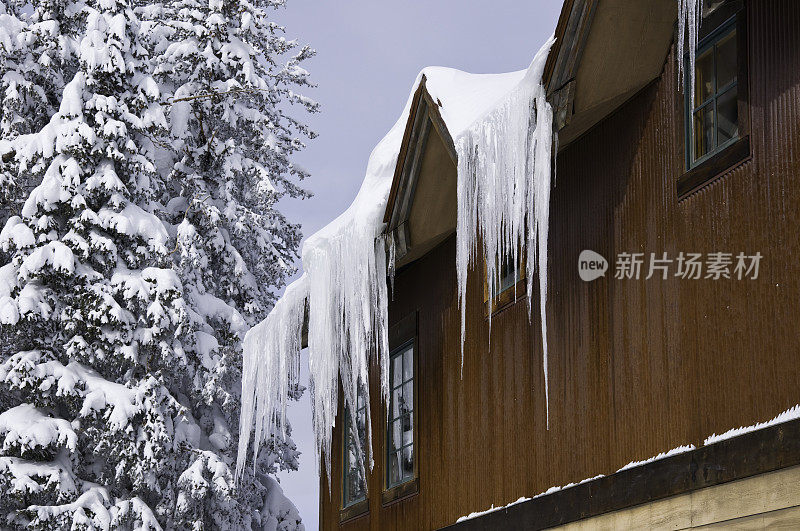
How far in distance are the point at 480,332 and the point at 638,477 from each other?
3051mm

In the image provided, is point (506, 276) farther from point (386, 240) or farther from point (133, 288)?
point (133, 288)

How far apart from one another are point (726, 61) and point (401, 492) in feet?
19.3

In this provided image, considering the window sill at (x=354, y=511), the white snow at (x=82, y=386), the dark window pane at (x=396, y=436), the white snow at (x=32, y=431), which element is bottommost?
the window sill at (x=354, y=511)

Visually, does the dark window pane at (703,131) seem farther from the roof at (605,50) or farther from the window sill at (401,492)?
the window sill at (401,492)

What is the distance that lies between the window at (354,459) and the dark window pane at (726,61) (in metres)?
6.53

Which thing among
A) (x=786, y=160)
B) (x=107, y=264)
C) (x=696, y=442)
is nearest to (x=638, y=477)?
(x=696, y=442)

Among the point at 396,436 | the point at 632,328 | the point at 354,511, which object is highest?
the point at 396,436

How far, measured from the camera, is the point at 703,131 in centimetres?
742

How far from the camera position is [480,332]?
1033cm

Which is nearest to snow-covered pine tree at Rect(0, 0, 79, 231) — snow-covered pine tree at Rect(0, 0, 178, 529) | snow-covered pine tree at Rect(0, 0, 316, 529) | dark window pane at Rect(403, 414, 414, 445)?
snow-covered pine tree at Rect(0, 0, 316, 529)

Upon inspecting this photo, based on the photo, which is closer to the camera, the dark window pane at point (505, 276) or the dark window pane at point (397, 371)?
the dark window pane at point (505, 276)

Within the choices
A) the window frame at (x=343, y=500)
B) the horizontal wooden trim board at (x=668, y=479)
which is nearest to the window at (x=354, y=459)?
the window frame at (x=343, y=500)

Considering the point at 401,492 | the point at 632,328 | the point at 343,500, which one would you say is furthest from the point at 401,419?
the point at 632,328

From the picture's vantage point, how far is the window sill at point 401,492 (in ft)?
37.2
